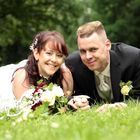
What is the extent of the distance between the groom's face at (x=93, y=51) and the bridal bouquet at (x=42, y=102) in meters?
1.15

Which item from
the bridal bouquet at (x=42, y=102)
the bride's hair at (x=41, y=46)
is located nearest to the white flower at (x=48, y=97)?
the bridal bouquet at (x=42, y=102)

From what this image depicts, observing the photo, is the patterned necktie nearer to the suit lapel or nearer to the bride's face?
the suit lapel

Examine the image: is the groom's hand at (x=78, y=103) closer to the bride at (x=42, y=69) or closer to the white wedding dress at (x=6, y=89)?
the bride at (x=42, y=69)

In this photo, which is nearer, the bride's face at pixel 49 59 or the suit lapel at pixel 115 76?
the bride's face at pixel 49 59

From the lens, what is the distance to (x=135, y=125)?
15.1 ft

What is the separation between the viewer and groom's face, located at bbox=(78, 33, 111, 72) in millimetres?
7863

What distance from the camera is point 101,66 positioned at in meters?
8.25

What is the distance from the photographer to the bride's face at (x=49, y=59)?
25.3 ft

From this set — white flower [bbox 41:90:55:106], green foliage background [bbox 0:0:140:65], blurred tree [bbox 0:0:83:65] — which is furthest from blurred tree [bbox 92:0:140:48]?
white flower [bbox 41:90:55:106]

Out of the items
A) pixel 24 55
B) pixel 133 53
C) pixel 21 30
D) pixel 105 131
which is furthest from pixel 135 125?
pixel 24 55

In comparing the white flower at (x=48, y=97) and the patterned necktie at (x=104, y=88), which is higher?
the white flower at (x=48, y=97)

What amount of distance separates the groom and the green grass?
2.28m

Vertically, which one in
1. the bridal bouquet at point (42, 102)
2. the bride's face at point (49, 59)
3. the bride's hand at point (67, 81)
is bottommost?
the bride's hand at point (67, 81)

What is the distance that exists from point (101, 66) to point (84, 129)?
3995 mm
